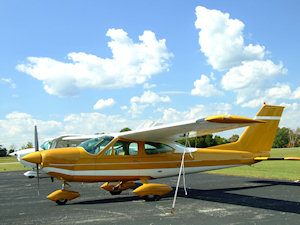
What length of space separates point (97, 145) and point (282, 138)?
398 ft

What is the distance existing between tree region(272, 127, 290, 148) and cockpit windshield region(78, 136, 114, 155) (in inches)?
4437

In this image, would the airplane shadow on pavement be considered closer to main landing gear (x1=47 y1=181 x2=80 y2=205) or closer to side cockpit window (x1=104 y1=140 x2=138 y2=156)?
main landing gear (x1=47 y1=181 x2=80 y2=205)

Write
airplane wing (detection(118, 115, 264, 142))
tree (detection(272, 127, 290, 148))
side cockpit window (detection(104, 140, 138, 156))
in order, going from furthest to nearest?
1. tree (detection(272, 127, 290, 148))
2. side cockpit window (detection(104, 140, 138, 156))
3. airplane wing (detection(118, 115, 264, 142))

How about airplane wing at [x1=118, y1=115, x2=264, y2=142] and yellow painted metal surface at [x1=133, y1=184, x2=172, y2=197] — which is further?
yellow painted metal surface at [x1=133, y1=184, x2=172, y2=197]

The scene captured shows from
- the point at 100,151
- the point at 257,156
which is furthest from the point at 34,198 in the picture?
the point at 257,156

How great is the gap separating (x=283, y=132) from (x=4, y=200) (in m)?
123

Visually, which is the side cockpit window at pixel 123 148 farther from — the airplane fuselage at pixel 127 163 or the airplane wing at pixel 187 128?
the airplane wing at pixel 187 128

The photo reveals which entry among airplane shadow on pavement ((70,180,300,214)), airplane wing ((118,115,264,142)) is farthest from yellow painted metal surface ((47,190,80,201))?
airplane wing ((118,115,264,142))

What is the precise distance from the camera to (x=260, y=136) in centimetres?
1134

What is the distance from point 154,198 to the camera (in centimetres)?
827

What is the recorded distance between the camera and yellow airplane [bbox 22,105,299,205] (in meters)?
7.72

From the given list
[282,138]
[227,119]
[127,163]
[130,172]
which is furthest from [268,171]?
[282,138]

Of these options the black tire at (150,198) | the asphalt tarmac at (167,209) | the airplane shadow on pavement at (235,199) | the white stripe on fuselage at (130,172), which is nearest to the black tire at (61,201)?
the asphalt tarmac at (167,209)

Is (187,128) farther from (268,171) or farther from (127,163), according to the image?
(268,171)
